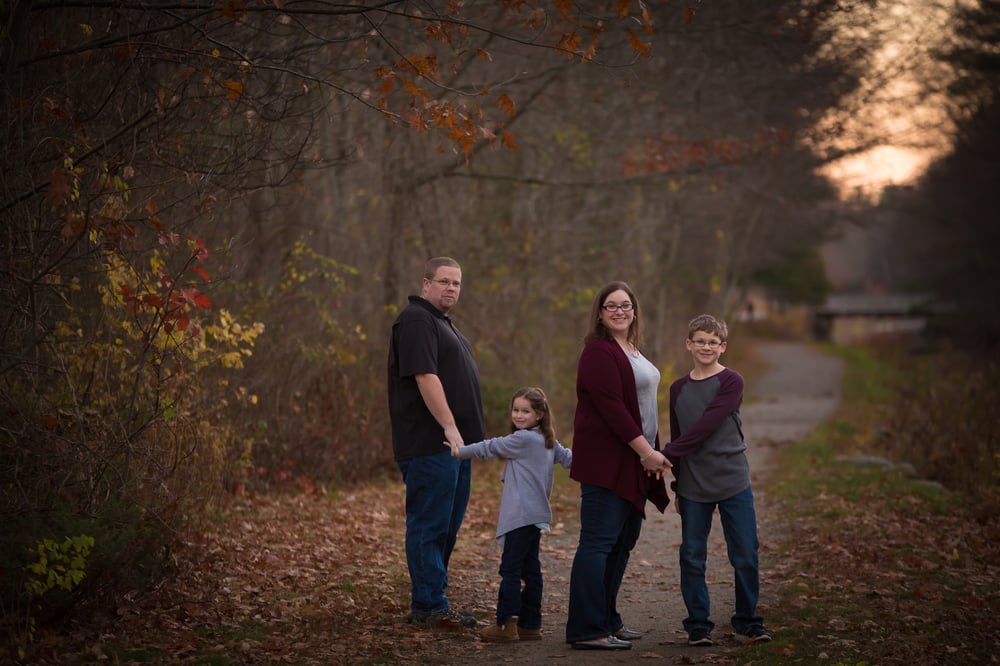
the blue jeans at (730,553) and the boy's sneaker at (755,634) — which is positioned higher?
the blue jeans at (730,553)

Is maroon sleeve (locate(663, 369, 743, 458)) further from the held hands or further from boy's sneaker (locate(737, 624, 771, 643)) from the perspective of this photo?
boy's sneaker (locate(737, 624, 771, 643))

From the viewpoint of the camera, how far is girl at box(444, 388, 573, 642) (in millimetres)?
6496

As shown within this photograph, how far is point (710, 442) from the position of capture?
654cm

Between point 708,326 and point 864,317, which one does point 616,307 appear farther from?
point 864,317

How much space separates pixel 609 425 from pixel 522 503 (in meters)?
0.74

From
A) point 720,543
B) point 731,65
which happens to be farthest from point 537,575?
point 731,65

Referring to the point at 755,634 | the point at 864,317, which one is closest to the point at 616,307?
the point at 755,634

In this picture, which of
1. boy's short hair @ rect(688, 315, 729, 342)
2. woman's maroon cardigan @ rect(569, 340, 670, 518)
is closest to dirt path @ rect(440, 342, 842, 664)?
woman's maroon cardigan @ rect(569, 340, 670, 518)

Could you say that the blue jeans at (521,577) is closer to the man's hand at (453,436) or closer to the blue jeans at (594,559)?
the blue jeans at (594,559)

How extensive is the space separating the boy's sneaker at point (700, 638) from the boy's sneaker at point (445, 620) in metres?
1.34

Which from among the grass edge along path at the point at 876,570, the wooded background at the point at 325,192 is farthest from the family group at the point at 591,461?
the wooded background at the point at 325,192

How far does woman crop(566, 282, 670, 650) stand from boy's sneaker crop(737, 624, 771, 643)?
0.70m

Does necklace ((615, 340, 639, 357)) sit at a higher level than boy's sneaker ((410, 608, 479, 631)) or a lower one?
higher

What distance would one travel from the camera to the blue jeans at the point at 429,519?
22.1 ft
